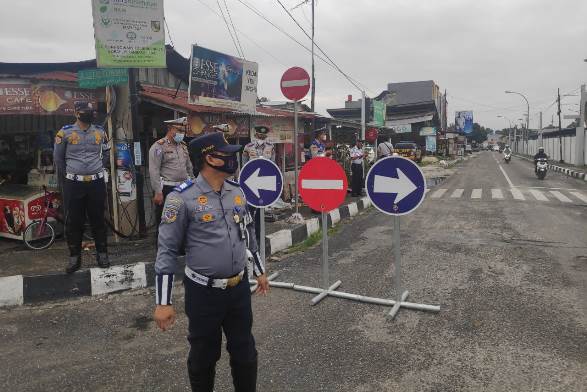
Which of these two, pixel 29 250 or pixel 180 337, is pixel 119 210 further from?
pixel 180 337

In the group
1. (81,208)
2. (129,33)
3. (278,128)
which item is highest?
(129,33)

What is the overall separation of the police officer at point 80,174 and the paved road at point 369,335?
0.92m

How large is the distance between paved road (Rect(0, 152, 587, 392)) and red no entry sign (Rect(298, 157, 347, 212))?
1.00 metres

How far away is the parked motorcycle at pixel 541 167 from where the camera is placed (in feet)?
69.5

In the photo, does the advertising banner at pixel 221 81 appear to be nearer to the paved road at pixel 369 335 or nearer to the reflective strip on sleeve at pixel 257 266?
the paved road at pixel 369 335

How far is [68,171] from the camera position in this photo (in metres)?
5.45

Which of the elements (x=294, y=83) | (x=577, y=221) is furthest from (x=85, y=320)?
(x=577, y=221)

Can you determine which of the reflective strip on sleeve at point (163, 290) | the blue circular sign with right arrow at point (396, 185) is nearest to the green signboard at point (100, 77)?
the blue circular sign with right arrow at point (396, 185)

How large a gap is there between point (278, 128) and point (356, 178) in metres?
3.46

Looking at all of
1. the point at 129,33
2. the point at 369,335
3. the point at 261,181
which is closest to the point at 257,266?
the point at 369,335

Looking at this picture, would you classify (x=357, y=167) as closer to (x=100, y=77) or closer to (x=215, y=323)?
(x=100, y=77)

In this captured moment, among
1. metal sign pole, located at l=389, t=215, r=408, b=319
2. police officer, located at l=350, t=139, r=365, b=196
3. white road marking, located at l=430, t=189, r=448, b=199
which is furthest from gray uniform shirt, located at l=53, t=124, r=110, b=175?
white road marking, located at l=430, t=189, r=448, b=199

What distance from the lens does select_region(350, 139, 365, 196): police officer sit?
13.4 m

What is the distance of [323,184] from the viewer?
5484 mm
